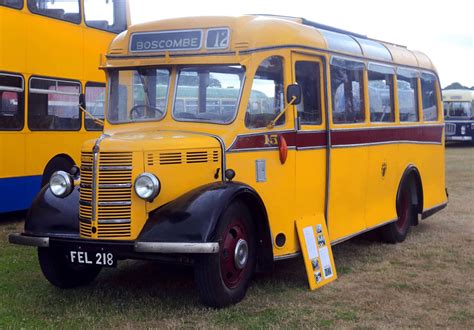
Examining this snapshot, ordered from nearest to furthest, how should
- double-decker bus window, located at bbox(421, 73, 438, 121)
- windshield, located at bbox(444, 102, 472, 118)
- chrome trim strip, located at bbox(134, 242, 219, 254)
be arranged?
chrome trim strip, located at bbox(134, 242, 219, 254) < double-decker bus window, located at bbox(421, 73, 438, 121) < windshield, located at bbox(444, 102, 472, 118)

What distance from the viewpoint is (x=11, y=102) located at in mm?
11344

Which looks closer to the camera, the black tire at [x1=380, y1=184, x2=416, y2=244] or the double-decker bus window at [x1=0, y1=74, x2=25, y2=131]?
the black tire at [x1=380, y1=184, x2=416, y2=244]

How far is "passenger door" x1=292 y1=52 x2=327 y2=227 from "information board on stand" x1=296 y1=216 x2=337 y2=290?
0.11 metres

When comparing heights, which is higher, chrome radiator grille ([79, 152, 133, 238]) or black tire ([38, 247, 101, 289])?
chrome radiator grille ([79, 152, 133, 238])

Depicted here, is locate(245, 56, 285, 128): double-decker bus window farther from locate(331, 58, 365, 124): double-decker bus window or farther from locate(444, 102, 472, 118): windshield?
locate(444, 102, 472, 118): windshield

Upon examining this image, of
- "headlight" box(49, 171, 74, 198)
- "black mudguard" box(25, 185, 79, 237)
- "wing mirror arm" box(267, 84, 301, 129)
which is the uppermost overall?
"wing mirror arm" box(267, 84, 301, 129)

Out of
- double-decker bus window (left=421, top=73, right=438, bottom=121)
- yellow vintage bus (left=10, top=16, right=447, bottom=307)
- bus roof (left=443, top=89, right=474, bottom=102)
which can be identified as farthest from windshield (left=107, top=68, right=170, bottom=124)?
bus roof (left=443, top=89, right=474, bottom=102)

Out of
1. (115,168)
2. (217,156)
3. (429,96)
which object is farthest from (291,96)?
(429,96)

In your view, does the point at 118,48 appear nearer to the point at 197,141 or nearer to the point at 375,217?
the point at 197,141

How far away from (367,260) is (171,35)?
348 cm

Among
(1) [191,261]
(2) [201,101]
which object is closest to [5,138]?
(2) [201,101]

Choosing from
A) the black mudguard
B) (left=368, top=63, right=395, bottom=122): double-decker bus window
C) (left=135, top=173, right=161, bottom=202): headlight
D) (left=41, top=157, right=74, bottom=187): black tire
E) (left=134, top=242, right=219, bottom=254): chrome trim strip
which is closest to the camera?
(left=134, top=242, right=219, bottom=254): chrome trim strip

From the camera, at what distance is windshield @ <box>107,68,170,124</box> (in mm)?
7230

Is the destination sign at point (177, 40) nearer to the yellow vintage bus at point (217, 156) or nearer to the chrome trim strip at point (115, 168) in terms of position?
the yellow vintage bus at point (217, 156)
